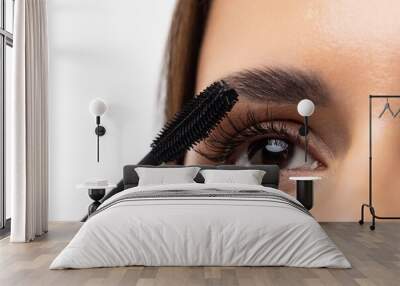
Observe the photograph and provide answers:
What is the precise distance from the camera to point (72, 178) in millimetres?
6707

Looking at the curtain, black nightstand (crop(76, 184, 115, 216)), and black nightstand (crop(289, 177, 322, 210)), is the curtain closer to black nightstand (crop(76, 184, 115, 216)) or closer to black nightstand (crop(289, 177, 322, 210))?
black nightstand (crop(76, 184, 115, 216))

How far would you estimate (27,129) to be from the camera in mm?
5406

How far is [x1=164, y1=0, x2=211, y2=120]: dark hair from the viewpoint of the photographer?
647 cm

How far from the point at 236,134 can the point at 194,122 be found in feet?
1.69

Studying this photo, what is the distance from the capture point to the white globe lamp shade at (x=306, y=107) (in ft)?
20.4

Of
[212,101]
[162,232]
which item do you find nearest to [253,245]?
[162,232]

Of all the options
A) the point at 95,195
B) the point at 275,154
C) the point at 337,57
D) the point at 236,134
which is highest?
the point at 337,57

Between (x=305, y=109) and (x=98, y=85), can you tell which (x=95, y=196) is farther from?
(x=305, y=109)

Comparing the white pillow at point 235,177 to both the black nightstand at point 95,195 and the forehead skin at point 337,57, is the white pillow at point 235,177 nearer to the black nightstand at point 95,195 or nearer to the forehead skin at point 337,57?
the forehead skin at point 337,57

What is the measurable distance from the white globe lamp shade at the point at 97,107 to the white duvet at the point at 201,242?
244cm

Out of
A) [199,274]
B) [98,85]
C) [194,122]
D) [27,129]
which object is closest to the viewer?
[199,274]

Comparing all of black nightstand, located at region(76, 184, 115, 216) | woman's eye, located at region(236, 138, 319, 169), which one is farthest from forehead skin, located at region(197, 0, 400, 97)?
black nightstand, located at region(76, 184, 115, 216)

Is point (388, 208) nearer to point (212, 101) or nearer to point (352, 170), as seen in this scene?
point (352, 170)

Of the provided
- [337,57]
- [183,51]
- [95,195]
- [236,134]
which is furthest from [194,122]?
[337,57]
